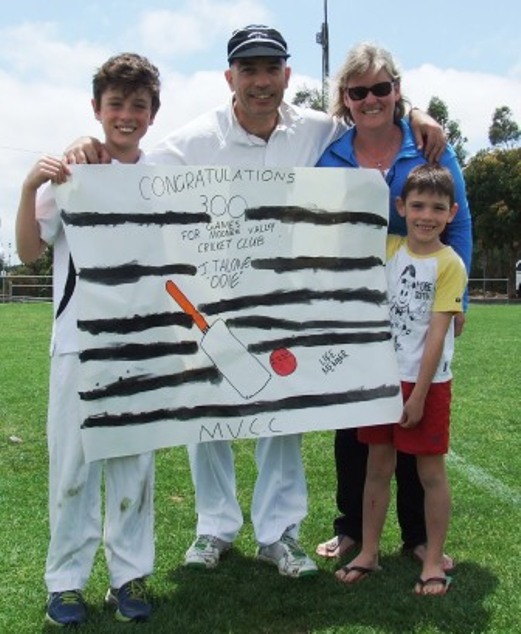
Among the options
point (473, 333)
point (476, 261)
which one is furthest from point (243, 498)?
point (476, 261)

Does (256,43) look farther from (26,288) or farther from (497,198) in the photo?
(26,288)

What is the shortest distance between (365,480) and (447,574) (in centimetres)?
60

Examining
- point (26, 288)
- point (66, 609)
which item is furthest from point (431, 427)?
point (26, 288)

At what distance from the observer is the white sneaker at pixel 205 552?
4348 millimetres

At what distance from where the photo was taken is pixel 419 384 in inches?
154

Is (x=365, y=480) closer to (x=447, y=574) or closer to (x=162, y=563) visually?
(x=447, y=574)

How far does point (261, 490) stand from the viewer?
4.45 m

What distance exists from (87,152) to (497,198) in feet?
128

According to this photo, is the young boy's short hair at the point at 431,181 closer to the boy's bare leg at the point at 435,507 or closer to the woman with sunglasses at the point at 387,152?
the woman with sunglasses at the point at 387,152

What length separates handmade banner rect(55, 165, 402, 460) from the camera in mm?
3664

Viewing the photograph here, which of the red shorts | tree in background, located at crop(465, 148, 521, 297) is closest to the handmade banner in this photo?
the red shorts

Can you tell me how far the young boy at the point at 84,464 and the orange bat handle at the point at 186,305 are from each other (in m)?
0.42

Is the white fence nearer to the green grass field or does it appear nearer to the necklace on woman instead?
the green grass field

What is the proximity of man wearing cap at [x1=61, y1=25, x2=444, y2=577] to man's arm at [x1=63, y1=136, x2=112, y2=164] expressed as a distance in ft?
1.65
